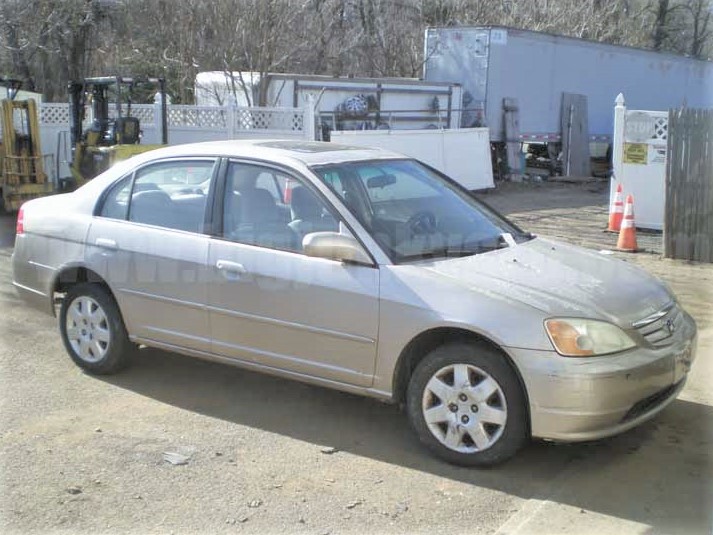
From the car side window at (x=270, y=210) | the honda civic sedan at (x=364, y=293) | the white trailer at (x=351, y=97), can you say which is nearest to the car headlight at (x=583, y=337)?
the honda civic sedan at (x=364, y=293)

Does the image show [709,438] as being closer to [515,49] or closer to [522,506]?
A: [522,506]

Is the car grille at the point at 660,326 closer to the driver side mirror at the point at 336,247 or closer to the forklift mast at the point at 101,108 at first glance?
the driver side mirror at the point at 336,247

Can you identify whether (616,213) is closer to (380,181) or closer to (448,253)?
(380,181)

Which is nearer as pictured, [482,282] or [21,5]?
[482,282]

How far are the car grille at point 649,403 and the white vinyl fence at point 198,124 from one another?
11632 mm

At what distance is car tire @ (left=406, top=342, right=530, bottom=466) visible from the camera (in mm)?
4004

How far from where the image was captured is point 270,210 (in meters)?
4.85

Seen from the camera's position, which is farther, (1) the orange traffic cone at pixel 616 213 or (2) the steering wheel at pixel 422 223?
(1) the orange traffic cone at pixel 616 213

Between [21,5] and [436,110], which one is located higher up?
[21,5]

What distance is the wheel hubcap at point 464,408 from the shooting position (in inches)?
159

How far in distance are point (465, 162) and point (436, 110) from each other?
139 inches

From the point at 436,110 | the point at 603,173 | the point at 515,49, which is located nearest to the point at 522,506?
the point at 436,110

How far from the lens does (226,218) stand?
4918 mm

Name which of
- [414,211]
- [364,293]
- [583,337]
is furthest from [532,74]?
[583,337]
